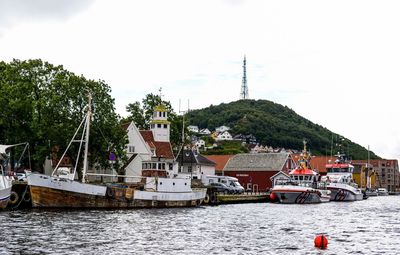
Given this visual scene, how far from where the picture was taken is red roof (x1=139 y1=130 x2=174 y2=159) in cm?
8940

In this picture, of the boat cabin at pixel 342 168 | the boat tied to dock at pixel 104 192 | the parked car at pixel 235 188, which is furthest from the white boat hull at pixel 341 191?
the boat tied to dock at pixel 104 192

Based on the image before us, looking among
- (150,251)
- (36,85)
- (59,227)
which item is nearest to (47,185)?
(59,227)

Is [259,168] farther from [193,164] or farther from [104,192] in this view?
[104,192]

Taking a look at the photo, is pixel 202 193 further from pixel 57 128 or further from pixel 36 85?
pixel 36 85

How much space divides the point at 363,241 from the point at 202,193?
113 feet

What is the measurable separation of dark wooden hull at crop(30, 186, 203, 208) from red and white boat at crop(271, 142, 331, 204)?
999 inches

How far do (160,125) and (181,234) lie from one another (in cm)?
5576

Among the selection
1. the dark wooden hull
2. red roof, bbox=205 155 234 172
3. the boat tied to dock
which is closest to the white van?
red roof, bbox=205 155 234 172

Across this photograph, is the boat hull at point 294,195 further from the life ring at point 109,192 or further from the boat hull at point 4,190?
the boat hull at point 4,190

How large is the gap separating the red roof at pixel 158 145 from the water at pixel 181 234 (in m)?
35.5

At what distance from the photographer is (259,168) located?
111438 millimetres

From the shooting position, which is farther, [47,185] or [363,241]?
[47,185]

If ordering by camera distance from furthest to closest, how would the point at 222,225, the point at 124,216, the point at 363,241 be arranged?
the point at 124,216 < the point at 222,225 < the point at 363,241

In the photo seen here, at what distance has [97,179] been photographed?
3290 inches
